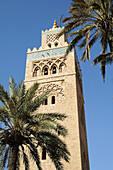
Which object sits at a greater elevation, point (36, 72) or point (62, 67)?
point (62, 67)

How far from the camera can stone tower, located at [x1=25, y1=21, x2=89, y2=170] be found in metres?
14.9

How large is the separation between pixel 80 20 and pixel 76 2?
2.50 feet

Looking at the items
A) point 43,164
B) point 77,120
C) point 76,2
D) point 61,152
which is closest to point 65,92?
point 77,120

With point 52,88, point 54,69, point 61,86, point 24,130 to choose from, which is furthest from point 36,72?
point 24,130

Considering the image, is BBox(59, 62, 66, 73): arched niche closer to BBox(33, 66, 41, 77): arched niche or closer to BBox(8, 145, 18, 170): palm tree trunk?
BBox(33, 66, 41, 77): arched niche

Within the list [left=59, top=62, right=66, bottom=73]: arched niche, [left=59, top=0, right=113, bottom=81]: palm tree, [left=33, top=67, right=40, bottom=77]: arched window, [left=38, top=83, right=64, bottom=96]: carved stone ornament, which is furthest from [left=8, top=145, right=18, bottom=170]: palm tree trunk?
[left=33, top=67, right=40, bottom=77]: arched window

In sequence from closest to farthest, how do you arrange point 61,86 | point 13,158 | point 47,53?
point 13,158 → point 61,86 → point 47,53

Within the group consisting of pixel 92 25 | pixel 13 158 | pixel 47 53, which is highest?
pixel 47 53

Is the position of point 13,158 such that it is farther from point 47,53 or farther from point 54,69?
point 47,53

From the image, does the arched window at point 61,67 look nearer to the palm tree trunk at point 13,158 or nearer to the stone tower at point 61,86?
the stone tower at point 61,86

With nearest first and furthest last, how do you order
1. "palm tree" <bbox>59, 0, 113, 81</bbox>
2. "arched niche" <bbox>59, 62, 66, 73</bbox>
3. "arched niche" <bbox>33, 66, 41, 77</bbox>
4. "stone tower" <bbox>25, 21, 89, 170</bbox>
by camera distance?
1. "palm tree" <bbox>59, 0, 113, 81</bbox>
2. "stone tower" <bbox>25, 21, 89, 170</bbox>
3. "arched niche" <bbox>59, 62, 66, 73</bbox>
4. "arched niche" <bbox>33, 66, 41, 77</bbox>

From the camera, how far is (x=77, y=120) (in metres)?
15.8

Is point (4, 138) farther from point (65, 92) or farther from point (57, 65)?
point (57, 65)

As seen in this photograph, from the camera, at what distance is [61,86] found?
17922 mm
